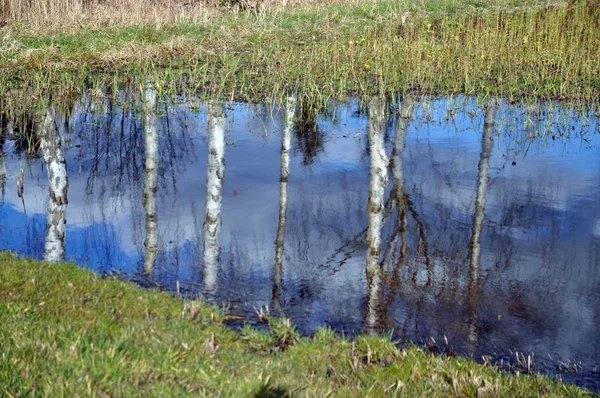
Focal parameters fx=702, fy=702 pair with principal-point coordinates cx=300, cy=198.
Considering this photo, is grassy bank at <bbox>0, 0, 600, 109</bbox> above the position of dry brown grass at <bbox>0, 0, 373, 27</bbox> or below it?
below

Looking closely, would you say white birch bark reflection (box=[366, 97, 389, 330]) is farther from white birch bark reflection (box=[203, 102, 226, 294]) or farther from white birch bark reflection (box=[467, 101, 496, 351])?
white birch bark reflection (box=[203, 102, 226, 294])

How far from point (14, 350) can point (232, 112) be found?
332 inches

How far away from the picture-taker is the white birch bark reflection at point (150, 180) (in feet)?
21.9

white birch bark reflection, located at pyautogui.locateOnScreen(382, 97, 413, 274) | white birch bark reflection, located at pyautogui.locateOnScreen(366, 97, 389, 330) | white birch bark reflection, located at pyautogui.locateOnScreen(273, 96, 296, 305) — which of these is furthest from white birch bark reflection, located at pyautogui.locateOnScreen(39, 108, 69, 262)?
white birch bark reflection, located at pyautogui.locateOnScreen(382, 97, 413, 274)

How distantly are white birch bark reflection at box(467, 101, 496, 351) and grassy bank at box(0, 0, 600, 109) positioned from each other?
160 cm

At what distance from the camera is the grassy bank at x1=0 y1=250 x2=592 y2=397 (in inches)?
144

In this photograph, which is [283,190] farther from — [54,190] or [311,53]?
[311,53]

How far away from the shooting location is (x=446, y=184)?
27.9 feet

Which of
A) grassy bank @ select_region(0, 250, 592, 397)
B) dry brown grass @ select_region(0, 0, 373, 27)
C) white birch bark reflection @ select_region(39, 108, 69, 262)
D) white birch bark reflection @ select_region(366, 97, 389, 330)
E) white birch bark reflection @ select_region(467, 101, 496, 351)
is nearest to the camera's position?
grassy bank @ select_region(0, 250, 592, 397)

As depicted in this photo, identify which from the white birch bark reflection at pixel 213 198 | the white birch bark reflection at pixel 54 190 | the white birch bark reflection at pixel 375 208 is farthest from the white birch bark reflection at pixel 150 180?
the white birch bark reflection at pixel 375 208

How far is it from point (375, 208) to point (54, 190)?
369 centimetres

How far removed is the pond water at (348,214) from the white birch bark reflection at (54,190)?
0.03 meters

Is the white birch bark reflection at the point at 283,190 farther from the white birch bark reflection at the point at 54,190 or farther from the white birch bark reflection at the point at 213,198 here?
the white birch bark reflection at the point at 54,190

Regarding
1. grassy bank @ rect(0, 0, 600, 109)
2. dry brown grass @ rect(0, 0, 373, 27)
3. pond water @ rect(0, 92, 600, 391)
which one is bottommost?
pond water @ rect(0, 92, 600, 391)
